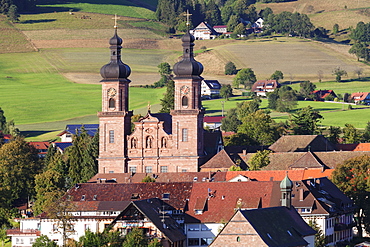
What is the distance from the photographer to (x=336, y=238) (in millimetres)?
84125

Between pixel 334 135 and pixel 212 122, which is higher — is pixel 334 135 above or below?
below

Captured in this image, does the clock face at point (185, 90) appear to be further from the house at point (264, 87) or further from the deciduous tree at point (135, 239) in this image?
the house at point (264, 87)

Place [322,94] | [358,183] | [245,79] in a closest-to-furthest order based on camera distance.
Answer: [358,183] → [322,94] → [245,79]

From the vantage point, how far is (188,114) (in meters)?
106

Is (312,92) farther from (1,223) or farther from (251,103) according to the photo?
(1,223)

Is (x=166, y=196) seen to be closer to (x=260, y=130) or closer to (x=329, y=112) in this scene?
(x=260, y=130)

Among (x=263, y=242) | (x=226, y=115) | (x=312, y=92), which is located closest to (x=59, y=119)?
(x=226, y=115)

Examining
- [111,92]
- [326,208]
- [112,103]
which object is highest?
[111,92]

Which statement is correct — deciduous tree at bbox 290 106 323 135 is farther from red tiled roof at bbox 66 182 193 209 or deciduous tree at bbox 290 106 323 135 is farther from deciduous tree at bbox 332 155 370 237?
red tiled roof at bbox 66 182 193 209

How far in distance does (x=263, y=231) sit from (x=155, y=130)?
126 ft

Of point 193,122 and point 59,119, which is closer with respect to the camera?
point 193,122

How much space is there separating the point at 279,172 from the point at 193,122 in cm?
1196

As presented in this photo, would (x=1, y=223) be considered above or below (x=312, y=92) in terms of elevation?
below

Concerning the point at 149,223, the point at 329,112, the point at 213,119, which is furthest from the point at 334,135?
the point at 149,223
